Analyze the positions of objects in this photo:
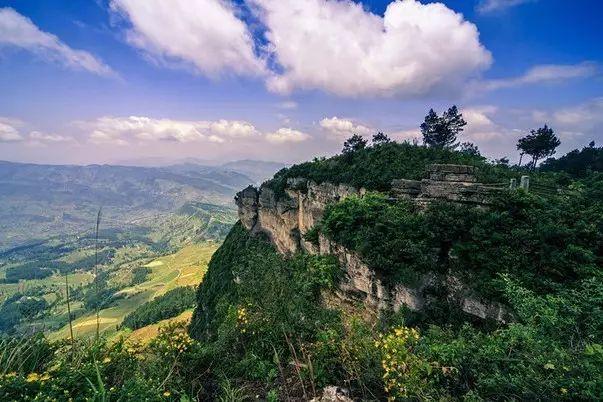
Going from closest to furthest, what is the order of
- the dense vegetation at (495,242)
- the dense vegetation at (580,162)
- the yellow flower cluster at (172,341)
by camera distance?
the yellow flower cluster at (172,341)
the dense vegetation at (495,242)
the dense vegetation at (580,162)

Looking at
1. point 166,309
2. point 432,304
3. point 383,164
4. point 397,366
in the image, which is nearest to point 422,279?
point 432,304

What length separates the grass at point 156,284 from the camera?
106288mm

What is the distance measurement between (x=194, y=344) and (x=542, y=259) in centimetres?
1160

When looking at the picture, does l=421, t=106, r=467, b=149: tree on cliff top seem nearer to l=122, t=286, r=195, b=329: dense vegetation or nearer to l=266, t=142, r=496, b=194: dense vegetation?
l=266, t=142, r=496, b=194: dense vegetation

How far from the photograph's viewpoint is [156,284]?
142 meters

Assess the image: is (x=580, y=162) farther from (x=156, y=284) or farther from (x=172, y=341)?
(x=156, y=284)

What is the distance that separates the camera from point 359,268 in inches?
606

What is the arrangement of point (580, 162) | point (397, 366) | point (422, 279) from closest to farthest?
point (397, 366) < point (422, 279) < point (580, 162)

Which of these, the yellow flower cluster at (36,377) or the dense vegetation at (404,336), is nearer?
the yellow flower cluster at (36,377)

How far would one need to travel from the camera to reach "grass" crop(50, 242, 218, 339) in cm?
10629

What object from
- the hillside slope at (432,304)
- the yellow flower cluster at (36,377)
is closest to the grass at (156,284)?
the hillside slope at (432,304)

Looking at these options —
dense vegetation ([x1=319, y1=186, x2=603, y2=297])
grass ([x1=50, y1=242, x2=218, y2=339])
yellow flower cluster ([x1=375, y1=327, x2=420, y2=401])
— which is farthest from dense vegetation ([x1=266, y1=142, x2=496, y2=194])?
grass ([x1=50, y1=242, x2=218, y2=339])

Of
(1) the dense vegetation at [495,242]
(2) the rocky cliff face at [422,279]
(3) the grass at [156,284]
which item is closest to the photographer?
(1) the dense vegetation at [495,242]

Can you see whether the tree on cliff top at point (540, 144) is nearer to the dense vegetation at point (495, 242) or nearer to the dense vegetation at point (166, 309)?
the dense vegetation at point (495, 242)
